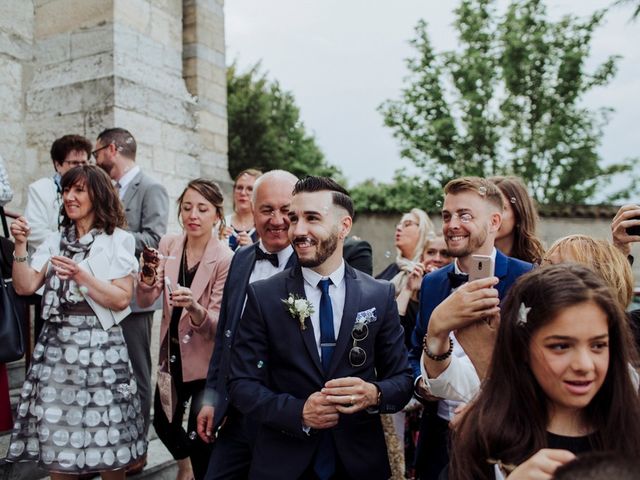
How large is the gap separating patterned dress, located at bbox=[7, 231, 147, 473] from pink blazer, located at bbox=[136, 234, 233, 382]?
32 cm

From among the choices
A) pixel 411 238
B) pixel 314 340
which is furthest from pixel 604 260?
pixel 411 238

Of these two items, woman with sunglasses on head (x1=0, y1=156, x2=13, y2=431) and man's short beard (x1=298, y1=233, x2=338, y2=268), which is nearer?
man's short beard (x1=298, y1=233, x2=338, y2=268)

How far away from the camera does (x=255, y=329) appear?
253 cm

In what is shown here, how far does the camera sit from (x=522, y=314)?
73.1 inches

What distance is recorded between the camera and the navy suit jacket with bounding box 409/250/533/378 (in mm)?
2777

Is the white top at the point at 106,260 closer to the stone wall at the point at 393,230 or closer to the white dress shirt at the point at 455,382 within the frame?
the white dress shirt at the point at 455,382

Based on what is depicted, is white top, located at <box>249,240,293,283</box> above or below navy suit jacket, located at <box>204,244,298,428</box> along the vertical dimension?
above

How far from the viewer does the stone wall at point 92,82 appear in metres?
5.57

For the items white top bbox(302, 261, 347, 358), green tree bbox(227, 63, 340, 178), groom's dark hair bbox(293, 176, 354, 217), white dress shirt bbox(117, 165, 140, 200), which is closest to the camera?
white top bbox(302, 261, 347, 358)

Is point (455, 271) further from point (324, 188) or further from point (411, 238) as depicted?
point (411, 238)

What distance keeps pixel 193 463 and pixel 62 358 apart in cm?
108

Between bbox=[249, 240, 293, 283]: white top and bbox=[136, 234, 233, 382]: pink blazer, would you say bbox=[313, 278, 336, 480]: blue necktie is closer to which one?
bbox=[249, 240, 293, 283]: white top

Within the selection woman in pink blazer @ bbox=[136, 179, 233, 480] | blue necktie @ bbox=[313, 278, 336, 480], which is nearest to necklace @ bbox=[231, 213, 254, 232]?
woman in pink blazer @ bbox=[136, 179, 233, 480]

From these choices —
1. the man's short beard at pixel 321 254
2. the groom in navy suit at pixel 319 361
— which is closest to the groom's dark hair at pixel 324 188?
the groom in navy suit at pixel 319 361
